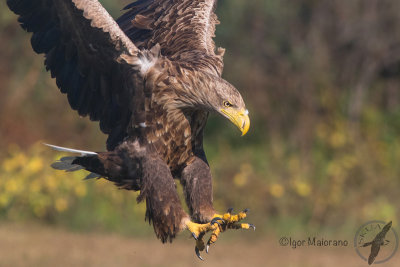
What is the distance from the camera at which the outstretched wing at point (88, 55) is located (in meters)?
6.10

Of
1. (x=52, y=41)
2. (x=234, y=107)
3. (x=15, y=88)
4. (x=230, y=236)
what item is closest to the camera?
(x=234, y=107)

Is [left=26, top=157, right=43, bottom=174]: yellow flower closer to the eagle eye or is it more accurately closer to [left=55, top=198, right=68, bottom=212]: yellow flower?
[left=55, top=198, right=68, bottom=212]: yellow flower

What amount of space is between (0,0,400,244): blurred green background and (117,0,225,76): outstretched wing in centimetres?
428

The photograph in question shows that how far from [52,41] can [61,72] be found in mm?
266

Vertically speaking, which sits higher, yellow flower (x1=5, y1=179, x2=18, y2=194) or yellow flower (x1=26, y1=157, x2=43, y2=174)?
yellow flower (x1=26, y1=157, x2=43, y2=174)

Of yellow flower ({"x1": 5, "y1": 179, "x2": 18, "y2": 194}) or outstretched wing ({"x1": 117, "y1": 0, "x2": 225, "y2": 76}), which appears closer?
outstretched wing ({"x1": 117, "y1": 0, "x2": 225, "y2": 76})

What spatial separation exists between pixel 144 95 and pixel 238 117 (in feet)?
2.51

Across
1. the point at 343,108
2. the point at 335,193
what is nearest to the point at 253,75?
the point at 343,108

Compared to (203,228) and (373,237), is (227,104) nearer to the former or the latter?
(203,228)

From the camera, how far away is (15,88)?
13070 millimetres

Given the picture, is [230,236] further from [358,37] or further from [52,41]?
[52,41]

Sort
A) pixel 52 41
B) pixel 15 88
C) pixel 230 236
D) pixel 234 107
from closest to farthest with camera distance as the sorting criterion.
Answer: pixel 234 107 → pixel 52 41 → pixel 230 236 → pixel 15 88

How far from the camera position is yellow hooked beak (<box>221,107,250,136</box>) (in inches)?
227

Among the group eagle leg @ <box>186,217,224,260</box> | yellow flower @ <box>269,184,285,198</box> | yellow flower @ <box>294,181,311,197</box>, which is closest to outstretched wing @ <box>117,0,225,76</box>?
Answer: eagle leg @ <box>186,217,224,260</box>
